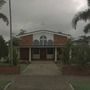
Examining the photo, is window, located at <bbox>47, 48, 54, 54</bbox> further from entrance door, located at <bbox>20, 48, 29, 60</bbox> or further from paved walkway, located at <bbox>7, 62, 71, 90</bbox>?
paved walkway, located at <bbox>7, 62, 71, 90</bbox>

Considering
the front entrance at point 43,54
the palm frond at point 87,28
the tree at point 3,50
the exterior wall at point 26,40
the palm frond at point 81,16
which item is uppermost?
the palm frond at point 81,16

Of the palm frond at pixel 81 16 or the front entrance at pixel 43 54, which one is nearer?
the palm frond at pixel 81 16

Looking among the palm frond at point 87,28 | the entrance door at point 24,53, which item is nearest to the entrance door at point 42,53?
the entrance door at point 24,53

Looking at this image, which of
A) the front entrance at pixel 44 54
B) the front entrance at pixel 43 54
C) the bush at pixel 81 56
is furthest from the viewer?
the front entrance at pixel 43 54

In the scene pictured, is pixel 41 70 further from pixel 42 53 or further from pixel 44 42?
pixel 42 53

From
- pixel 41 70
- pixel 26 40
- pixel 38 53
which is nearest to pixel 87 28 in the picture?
pixel 41 70

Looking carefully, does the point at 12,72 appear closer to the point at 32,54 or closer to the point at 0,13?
the point at 0,13

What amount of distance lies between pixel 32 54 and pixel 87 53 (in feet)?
88.9

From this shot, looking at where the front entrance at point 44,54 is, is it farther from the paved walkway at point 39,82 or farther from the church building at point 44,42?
the paved walkway at point 39,82

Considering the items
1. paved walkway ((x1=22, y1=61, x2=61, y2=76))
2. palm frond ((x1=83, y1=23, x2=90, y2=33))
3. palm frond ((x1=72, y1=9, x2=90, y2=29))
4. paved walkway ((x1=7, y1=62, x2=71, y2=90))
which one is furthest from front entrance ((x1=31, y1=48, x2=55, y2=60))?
paved walkway ((x1=7, y1=62, x2=71, y2=90))

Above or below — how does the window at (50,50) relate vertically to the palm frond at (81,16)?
below

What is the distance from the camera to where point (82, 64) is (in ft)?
93.7

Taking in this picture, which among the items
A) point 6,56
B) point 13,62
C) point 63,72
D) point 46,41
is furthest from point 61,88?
point 46,41

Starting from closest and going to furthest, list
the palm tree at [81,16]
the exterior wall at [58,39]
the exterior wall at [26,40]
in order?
the palm tree at [81,16] → the exterior wall at [58,39] → the exterior wall at [26,40]
